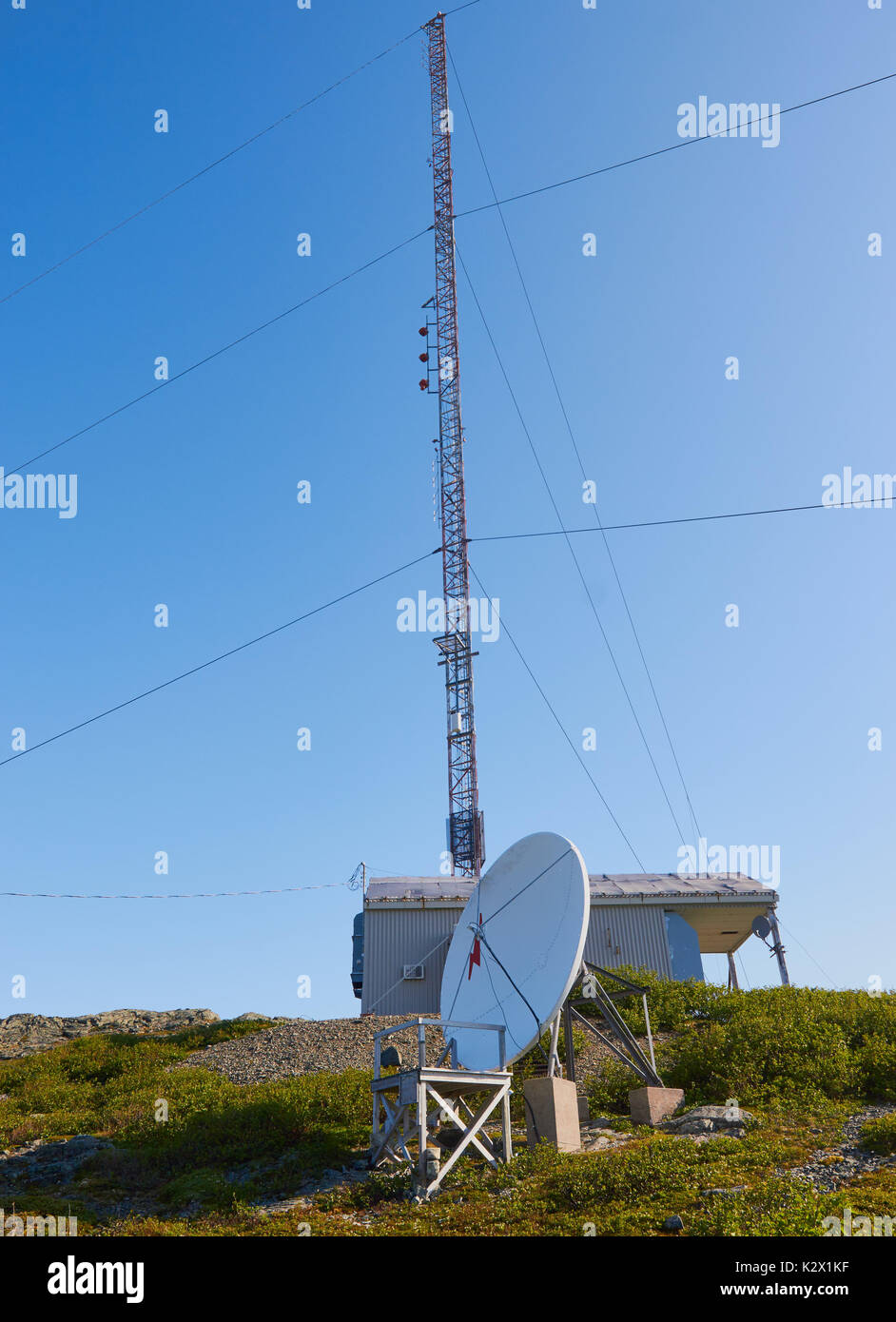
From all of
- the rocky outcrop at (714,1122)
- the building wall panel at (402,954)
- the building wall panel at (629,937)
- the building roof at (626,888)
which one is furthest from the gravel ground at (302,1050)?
the building wall panel at (629,937)

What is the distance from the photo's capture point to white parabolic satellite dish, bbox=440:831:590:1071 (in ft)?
49.4

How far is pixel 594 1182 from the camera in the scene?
1237cm

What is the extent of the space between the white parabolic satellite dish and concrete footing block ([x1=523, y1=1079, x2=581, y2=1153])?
104 centimetres

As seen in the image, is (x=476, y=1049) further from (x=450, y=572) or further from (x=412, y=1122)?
(x=450, y=572)

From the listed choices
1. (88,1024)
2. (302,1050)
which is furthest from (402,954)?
(88,1024)

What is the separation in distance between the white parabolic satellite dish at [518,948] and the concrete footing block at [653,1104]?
346 centimetres

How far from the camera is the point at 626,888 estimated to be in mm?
34438

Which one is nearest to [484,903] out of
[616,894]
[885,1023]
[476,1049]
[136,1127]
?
[476,1049]

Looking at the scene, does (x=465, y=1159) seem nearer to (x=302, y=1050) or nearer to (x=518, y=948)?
(x=518, y=948)

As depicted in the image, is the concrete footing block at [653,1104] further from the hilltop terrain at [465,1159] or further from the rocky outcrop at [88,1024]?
the rocky outcrop at [88,1024]

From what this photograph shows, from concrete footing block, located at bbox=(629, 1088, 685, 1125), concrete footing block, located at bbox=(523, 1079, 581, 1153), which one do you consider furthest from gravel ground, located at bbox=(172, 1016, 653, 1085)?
concrete footing block, located at bbox=(523, 1079, 581, 1153)

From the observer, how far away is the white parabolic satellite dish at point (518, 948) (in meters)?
15.0

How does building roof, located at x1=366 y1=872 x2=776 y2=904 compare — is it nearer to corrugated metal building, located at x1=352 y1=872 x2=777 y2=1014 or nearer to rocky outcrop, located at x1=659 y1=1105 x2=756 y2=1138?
corrugated metal building, located at x1=352 y1=872 x2=777 y2=1014
